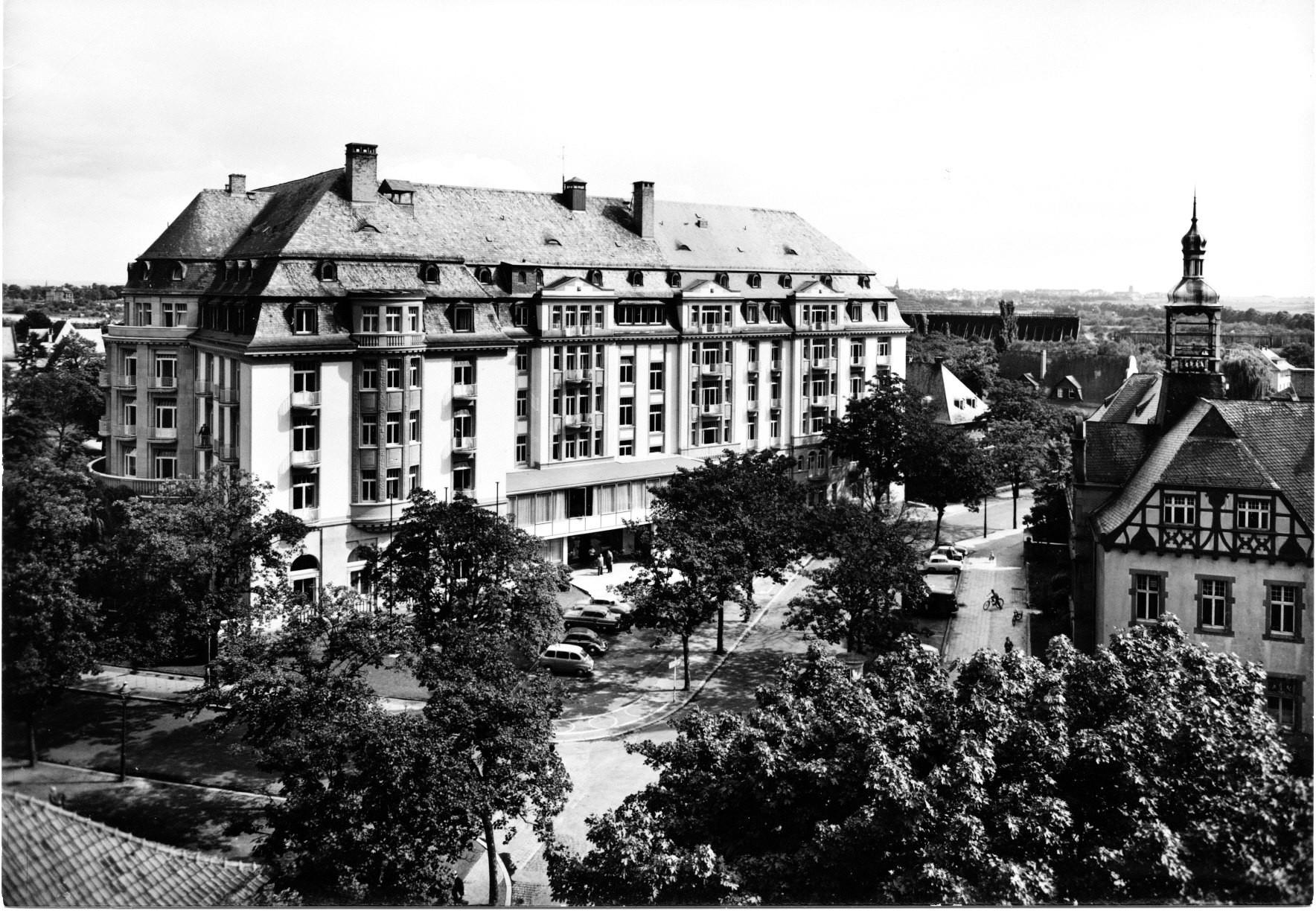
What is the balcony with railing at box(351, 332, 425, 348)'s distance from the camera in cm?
3428

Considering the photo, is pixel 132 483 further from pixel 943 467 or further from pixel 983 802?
pixel 943 467

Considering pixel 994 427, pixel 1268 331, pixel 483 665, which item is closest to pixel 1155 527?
pixel 1268 331

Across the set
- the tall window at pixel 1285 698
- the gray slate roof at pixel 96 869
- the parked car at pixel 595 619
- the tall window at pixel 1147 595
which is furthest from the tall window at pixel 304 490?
the tall window at pixel 1285 698

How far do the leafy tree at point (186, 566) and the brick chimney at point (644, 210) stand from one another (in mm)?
23765

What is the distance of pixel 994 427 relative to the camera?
57062mm

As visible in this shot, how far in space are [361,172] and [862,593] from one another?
71.5 ft

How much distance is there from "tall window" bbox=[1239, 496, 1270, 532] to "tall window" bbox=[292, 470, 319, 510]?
25.1 metres

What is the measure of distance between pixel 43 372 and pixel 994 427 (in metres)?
44.4

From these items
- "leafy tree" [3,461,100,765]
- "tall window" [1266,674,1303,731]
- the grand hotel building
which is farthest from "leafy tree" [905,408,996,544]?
"leafy tree" [3,461,100,765]

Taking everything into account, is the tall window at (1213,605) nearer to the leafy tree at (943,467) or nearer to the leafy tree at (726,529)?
the leafy tree at (726,529)

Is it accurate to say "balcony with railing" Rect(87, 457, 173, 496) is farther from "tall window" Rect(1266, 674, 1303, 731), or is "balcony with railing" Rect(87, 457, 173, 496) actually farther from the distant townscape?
"tall window" Rect(1266, 674, 1303, 731)

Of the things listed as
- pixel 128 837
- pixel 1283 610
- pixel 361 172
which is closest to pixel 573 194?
pixel 361 172

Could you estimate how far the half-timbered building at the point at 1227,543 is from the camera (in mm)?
22734

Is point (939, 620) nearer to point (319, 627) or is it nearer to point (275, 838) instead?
point (319, 627)
